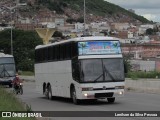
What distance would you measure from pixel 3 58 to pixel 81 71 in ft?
101

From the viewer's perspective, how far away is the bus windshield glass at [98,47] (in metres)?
25.7

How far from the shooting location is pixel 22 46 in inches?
4173

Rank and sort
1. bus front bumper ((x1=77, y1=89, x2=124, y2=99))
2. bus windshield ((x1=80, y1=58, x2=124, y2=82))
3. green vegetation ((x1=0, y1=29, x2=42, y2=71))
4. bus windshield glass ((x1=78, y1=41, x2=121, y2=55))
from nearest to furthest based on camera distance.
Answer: bus front bumper ((x1=77, y1=89, x2=124, y2=99)) → bus windshield ((x1=80, y1=58, x2=124, y2=82)) → bus windshield glass ((x1=78, y1=41, x2=121, y2=55)) → green vegetation ((x1=0, y1=29, x2=42, y2=71))

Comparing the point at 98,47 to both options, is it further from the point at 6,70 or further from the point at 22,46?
the point at 22,46

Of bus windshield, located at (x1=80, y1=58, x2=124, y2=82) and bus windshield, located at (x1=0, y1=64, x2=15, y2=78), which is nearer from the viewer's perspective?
bus windshield, located at (x1=80, y1=58, x2=124, y2=82)

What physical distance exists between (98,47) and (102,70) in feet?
3.95

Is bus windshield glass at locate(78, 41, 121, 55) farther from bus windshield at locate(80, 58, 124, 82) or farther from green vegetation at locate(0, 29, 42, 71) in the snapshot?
green vegetation at locate(0, 29, 42, 71)

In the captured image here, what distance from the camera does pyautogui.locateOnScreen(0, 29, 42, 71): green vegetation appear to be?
313 feet

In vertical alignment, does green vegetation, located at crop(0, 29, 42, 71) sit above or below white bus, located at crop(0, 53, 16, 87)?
below

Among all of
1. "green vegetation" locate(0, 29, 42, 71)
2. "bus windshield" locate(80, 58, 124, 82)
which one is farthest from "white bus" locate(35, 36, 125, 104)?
"green vegetation" locate(0, 29, 42, 71)

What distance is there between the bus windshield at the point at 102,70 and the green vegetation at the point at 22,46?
67807 mm

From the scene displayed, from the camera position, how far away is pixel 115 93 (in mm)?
25469

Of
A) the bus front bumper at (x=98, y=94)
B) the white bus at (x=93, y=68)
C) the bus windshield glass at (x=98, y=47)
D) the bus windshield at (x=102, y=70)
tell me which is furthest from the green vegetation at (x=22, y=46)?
the bus front bumper at (x=98, y=94)

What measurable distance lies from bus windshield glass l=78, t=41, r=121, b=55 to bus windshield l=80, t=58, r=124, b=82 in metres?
0.41
